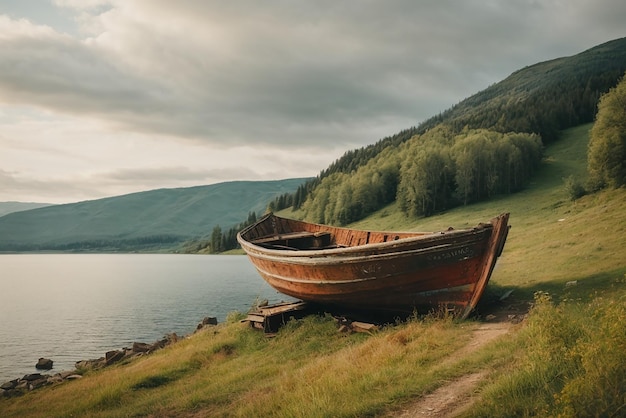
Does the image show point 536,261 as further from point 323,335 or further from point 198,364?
point 198,364

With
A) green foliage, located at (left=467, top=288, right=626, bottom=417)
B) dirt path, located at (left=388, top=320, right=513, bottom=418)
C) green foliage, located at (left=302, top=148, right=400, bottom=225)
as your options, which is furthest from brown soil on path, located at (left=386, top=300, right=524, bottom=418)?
green foliage, located at (left=302, top=148, right=400, bottom=225)

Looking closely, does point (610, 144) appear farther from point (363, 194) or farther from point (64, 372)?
point (363, 194)

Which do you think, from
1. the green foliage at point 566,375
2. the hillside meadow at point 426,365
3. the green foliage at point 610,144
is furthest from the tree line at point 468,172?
the green foliage at point 566,375

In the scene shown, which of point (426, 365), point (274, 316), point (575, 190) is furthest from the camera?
point (575, 190)

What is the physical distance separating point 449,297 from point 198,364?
927 cm

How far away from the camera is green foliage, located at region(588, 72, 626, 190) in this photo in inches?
1826

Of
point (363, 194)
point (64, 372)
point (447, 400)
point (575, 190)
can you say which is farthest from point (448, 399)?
point (363, 194)

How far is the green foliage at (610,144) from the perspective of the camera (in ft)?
152

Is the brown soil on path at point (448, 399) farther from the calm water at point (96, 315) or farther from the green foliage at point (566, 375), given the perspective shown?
the calm water at point (96, 315)

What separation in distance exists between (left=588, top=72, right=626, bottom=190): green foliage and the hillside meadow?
2747 cm

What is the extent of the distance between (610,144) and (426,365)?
164ft

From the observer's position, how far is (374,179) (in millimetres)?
116812

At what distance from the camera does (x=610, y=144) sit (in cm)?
4812

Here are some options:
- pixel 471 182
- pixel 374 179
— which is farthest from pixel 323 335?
pixel 374 179
